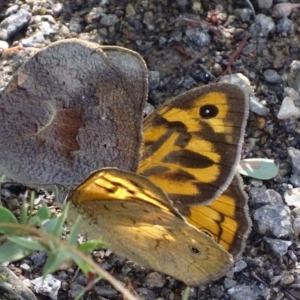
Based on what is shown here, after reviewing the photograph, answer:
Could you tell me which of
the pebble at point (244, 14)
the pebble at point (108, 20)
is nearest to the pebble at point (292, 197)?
the pebble at point (244, 14)

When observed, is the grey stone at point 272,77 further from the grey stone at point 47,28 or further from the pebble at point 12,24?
the pebble at point 12,24

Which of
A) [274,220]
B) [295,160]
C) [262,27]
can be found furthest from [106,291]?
[262,27]

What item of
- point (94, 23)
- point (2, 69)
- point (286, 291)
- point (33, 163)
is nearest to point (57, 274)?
point (33, 163)

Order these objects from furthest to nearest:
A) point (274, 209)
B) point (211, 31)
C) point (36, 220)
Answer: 1. point (211, 31)
2. point (274, 209)
3. point (36, 220)

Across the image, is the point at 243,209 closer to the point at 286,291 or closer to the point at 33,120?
the point at 286,291

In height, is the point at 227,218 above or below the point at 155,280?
above

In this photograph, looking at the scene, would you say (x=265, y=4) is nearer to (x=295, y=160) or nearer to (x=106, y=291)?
(x=295, y=160)
